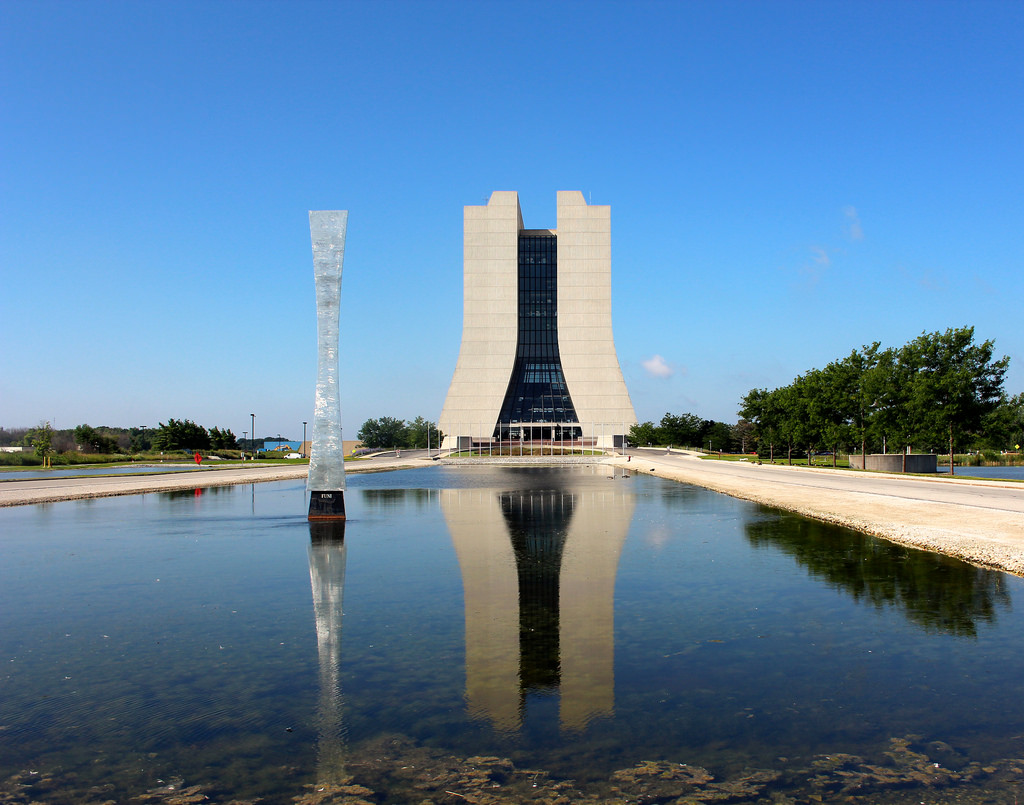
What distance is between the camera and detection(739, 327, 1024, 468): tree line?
33781mm

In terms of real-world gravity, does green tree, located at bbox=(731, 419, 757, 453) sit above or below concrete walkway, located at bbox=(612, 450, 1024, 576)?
above

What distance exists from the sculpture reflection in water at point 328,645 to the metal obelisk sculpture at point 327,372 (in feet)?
9.17

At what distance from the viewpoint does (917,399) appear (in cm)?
3375

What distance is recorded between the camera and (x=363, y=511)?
866 inches

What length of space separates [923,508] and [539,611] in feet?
45.1

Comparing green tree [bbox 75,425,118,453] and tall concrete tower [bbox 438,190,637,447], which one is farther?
tall concrete tower [bbox 438,190,637,447]

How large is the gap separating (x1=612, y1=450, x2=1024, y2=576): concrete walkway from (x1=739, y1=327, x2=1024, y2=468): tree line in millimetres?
4107

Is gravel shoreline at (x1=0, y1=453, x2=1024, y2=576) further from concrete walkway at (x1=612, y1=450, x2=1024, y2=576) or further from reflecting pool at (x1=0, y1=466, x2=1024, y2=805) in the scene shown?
reflecting pool at (x1=0, y1=466, x2=1024, y2=805)

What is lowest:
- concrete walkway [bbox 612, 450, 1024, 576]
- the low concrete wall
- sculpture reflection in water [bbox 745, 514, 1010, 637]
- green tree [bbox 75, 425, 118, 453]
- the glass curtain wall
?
sculpture reflection in water [bbox 745, 514, 1010, 637]

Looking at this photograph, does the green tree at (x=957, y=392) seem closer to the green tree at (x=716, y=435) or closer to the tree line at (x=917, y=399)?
the tree line at (x=917, y=399)

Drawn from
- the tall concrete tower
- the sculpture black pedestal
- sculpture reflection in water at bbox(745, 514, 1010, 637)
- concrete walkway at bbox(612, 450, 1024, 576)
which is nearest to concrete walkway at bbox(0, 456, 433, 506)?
the sculpture black pedestal

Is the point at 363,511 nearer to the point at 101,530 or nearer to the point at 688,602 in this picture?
the point at 101,530

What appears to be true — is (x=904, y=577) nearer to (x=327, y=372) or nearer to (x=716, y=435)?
(x=327, y=372)

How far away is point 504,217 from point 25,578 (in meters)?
94.2
